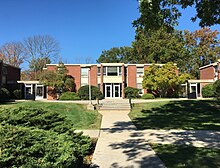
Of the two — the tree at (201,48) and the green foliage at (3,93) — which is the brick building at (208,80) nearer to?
the tree at (201,48)

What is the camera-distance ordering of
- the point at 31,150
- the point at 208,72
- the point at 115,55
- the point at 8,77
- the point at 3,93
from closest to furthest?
the point at 31,150, the point at 3,93, the point at 8,77, the point at 208,72, the point at 115,55

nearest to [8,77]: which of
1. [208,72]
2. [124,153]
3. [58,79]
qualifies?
[58,79]

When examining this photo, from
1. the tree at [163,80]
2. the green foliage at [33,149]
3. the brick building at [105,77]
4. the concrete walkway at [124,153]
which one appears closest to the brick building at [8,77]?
the brick building at [105,77]

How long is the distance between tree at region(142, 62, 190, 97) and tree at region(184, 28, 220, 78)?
17.5m

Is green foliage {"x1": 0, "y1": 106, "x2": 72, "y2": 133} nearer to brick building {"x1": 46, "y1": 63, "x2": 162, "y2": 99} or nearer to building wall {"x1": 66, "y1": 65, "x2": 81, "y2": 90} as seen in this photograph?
brick building {"x1": 46, "y1": 63, "x2": 162, "y2": 99}

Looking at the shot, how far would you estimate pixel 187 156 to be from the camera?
20.0 feet

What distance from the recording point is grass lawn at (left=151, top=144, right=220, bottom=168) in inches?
211

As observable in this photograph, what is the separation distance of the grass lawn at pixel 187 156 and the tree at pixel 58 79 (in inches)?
1141

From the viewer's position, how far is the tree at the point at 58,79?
34.4 metres

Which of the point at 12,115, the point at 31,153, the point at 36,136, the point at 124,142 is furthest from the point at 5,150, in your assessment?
the point at 124,142

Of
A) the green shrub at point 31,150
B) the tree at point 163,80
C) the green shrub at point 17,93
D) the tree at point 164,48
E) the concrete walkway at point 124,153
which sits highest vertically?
the tree at point 164,48

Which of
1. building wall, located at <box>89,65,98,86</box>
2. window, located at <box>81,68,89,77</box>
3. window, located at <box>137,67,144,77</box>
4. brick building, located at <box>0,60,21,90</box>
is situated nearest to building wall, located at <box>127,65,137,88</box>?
window, located at <box>137,67,144,77</box>

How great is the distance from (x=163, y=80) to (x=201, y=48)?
22.4 meters

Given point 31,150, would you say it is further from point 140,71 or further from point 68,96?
point 140,71
